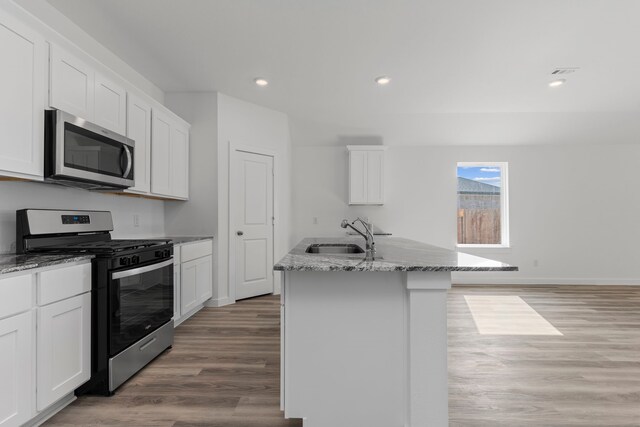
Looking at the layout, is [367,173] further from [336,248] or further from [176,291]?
[176,291]

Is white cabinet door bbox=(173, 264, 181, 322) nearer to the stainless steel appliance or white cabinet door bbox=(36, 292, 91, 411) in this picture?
the stainless steel appliance

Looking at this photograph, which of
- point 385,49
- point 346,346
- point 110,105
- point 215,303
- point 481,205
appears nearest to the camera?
point 346,346

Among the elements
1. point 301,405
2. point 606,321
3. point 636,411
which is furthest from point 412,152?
point 301,405

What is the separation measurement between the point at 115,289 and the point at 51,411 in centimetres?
70

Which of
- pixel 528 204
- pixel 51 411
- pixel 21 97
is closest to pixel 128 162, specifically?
pixel 21 97

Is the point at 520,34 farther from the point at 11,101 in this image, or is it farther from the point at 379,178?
the point at 11,101

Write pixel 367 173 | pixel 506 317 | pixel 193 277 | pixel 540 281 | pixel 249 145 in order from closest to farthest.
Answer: pixel 193 277, pixel 506 317, pixel 249 145, pixel 367 173, pixel 540 281

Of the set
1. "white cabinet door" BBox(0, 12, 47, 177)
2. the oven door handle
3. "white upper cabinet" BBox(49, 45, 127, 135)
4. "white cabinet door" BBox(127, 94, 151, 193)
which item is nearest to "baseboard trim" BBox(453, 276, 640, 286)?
the oven door handle

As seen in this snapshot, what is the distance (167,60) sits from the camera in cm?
324

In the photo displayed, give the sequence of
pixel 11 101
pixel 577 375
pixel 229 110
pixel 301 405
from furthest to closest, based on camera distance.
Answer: pixel 229 110
pixel 577 375
pixel 11 101
pixel 301 405

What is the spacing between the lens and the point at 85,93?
228cm

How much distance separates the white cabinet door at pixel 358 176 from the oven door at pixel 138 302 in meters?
3.30

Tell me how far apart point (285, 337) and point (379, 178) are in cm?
410

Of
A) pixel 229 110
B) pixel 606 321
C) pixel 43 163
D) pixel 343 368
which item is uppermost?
pixel 229 110
